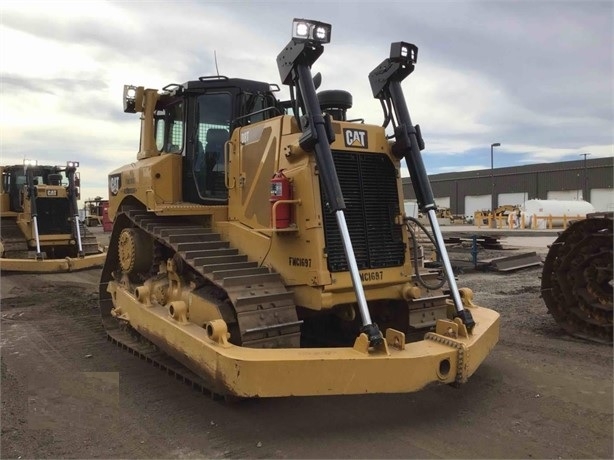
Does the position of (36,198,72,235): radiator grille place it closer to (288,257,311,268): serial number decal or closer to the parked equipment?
(288,257,311,268): serial number decal

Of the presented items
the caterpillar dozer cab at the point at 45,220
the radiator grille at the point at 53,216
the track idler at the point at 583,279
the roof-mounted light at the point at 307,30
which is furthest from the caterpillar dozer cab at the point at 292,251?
the radiator grille at the point at 53,216

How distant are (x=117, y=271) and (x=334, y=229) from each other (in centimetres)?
405

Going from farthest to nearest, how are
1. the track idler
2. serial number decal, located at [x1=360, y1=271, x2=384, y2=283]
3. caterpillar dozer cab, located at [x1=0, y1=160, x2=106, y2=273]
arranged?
caterpillar dozer cab, located at [x1=0, y1=160, x2=106, y2=273], the track idler, serial number decal, located at [x1=360, y1=271, x2=384, y2=283]

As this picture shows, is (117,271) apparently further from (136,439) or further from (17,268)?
(17,268)

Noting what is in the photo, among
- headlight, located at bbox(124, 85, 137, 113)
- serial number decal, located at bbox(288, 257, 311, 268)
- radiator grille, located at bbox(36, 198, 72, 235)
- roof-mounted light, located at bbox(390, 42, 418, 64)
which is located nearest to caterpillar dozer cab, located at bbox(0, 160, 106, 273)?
radiator grille, located at bbox(36, 198, 72, 235)

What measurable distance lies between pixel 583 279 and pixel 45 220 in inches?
506

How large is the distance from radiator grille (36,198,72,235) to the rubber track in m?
9.03

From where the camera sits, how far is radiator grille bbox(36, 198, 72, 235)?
14.2m

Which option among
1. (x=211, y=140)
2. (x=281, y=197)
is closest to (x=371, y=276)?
(x=281, y=197)

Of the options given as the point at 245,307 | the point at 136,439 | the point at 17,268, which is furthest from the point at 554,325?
the point at 17,268

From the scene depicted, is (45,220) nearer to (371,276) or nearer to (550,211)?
(371,276)

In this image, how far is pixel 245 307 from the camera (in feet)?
14.1

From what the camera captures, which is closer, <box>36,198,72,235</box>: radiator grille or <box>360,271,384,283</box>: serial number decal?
<box>360,271,384,283</box>: serial number decal

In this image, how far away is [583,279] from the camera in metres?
6.75
